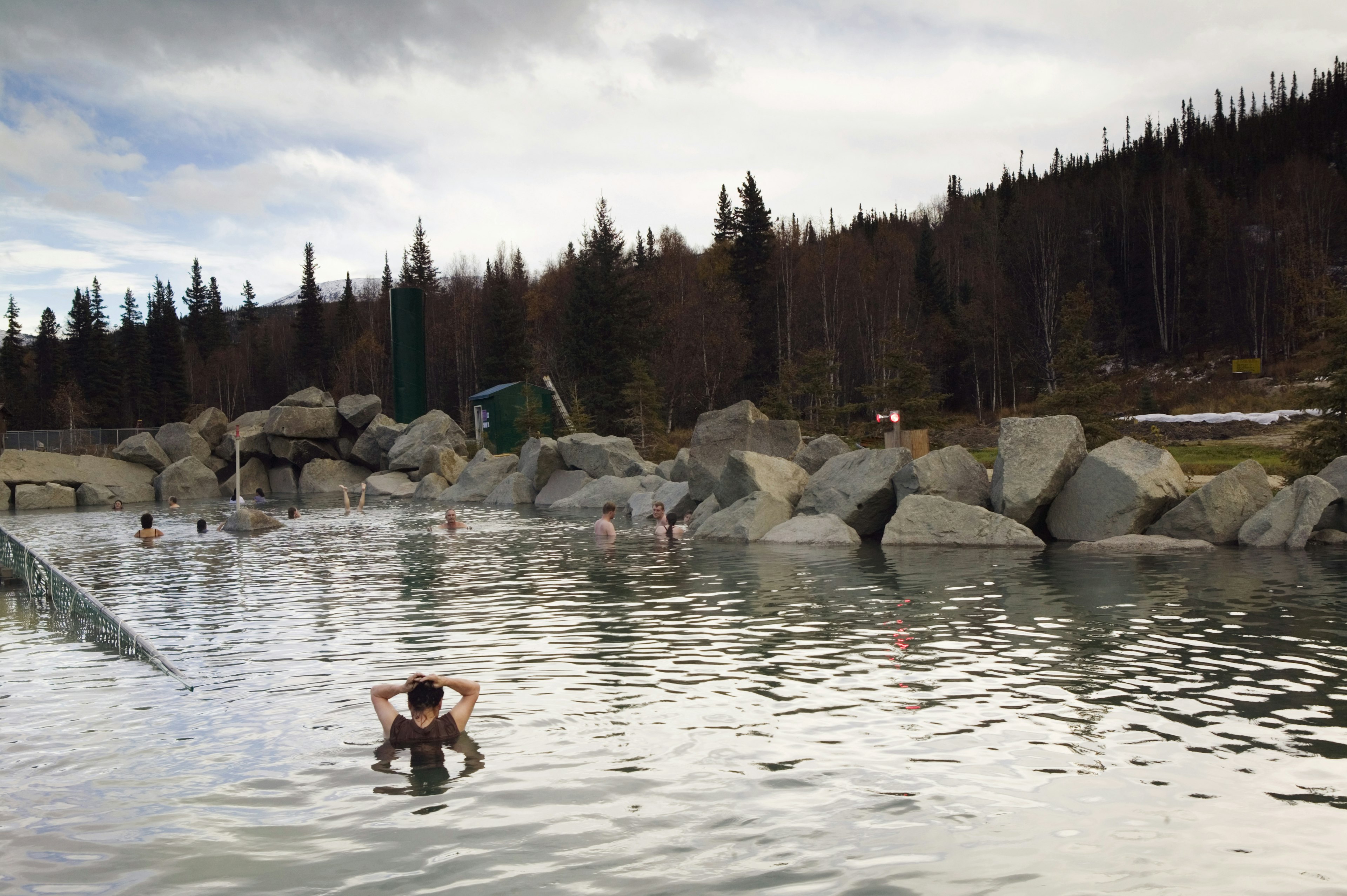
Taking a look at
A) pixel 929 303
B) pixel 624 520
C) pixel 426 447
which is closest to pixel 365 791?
pixel 624 520

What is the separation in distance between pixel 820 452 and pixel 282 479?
3341 centimetres

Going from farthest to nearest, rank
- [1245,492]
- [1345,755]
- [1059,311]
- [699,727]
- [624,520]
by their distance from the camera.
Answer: [1059,311]
[624,520]
[1245,492]
[699,727]
[1345,755]

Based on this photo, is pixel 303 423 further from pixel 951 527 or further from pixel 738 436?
pixel 951 527

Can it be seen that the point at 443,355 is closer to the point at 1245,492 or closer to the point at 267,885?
the point at 1245,492

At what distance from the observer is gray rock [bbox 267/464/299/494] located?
49.4m

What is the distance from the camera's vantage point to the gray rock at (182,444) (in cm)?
4906

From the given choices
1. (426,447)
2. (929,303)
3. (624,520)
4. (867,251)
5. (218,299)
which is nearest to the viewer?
(624,520)

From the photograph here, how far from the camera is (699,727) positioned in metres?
7.82

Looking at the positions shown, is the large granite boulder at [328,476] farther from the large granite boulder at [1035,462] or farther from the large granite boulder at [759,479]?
the large granite boulder at [1035,462]

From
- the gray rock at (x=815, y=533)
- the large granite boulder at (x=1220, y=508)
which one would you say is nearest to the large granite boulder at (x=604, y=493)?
the gray rock at (x=815, y=533)

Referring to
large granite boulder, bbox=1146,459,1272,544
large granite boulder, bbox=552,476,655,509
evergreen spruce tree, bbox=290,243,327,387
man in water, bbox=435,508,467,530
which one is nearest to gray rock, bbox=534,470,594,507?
large granite boulder, bbox=552,476,655,509

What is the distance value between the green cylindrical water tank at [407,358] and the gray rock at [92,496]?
17.2 m

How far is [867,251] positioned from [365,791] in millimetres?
75842

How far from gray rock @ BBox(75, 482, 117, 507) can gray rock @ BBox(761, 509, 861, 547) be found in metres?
33.1
